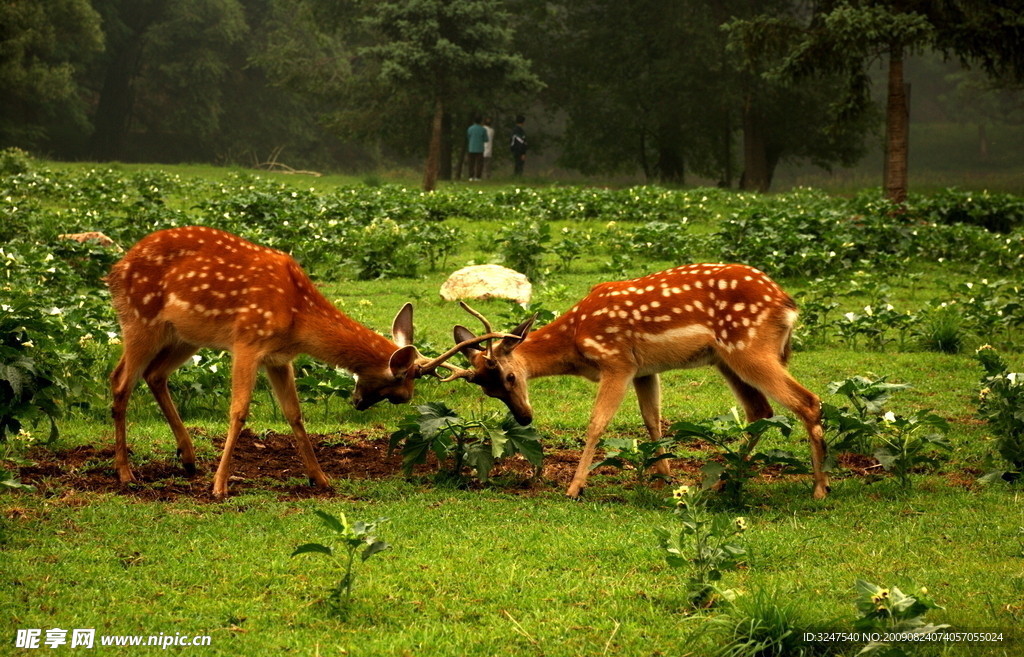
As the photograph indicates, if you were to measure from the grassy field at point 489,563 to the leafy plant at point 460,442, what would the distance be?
0.19 meters

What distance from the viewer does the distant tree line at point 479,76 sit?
26234mm

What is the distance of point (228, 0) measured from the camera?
5556 centimetres

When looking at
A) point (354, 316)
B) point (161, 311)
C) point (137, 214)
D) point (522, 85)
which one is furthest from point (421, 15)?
point (161, 311)

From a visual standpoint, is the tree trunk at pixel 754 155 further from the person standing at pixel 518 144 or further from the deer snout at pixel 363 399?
the deer snout at pixel 363 399

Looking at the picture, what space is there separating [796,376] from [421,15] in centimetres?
2517

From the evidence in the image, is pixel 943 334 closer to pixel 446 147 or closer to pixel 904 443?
pixel 904 443

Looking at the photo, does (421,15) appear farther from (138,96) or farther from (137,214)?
(138,96)

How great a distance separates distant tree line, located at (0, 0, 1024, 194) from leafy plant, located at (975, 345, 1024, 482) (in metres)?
17.5

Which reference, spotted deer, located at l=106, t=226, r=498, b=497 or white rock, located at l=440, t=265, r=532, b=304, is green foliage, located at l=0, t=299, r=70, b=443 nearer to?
spotted deer, located at l=106, t=226, r=498, b=497

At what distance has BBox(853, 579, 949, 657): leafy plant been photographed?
484cm

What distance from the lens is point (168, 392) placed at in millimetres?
8492

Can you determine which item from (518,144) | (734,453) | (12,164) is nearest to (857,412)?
(734,453)

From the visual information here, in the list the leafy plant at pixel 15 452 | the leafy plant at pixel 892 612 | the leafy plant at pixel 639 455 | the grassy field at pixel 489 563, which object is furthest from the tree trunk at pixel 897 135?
the leafy plant at pixel 892 612

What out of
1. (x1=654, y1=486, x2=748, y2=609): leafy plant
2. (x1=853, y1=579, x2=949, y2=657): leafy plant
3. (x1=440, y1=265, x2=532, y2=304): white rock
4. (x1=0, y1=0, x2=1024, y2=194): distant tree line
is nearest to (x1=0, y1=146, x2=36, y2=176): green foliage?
(x1=0, y1=0, x2=1024, y2=194): distant tree line
